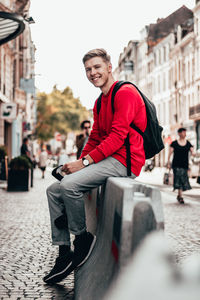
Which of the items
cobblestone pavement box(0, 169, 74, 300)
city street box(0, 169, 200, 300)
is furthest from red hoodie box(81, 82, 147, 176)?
cobblestone pavement box(0, 169, 74, 300)

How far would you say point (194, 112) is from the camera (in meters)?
55.7

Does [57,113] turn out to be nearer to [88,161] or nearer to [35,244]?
[35,244]

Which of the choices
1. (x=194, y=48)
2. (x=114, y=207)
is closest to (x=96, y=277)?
(x=114, y=207)

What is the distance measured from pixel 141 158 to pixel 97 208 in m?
0.71

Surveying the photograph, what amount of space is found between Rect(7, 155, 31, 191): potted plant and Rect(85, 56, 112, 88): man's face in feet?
49.2

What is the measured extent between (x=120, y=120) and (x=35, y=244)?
353 centimetres

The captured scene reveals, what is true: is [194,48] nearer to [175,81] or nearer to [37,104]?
[175,81]

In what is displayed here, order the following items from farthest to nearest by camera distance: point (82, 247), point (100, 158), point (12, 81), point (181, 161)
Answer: point (12, 81) → point (181, 161) → point (82, 247) → point (100, 158)

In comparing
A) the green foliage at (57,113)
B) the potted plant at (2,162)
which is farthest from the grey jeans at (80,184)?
the green foliage at (57,113)

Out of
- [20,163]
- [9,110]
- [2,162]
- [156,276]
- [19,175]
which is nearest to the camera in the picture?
[156,276]

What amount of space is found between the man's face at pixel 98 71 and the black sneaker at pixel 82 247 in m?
1.17

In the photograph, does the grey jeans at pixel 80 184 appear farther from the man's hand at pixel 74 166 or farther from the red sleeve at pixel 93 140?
the red sleeve at pixel 93 140

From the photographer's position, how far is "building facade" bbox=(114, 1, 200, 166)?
57156mm

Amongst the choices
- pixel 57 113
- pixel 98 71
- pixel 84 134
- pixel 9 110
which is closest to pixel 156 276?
pixel 98 71
